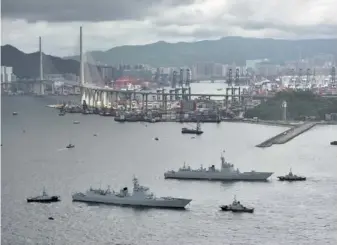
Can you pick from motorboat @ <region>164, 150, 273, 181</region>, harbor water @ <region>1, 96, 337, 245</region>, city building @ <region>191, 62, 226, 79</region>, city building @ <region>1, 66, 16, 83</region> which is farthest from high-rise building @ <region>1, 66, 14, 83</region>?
motorboat @ <region>164, 150, 273, 181</region>

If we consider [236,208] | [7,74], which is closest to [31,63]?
[7,74]

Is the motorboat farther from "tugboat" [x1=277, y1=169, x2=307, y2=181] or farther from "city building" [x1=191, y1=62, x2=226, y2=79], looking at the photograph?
"city building" [x1=191, y1=62, x2=226, y2=79]

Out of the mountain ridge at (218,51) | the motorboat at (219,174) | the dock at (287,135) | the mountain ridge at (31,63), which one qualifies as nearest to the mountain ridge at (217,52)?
the mountain ridge at (218,51)

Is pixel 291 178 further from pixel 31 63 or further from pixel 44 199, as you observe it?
pixel 31 63

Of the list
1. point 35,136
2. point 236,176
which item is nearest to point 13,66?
point 35,136

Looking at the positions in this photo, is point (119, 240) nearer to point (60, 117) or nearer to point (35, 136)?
point (35, 136)

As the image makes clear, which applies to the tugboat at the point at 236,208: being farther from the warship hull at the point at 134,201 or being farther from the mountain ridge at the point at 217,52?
the mountain ridge at the point at 217,52

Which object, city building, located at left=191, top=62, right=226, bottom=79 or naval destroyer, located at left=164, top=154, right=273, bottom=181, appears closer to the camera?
naval destroyer, located at left=164, top=154, right=273, bottom=181
